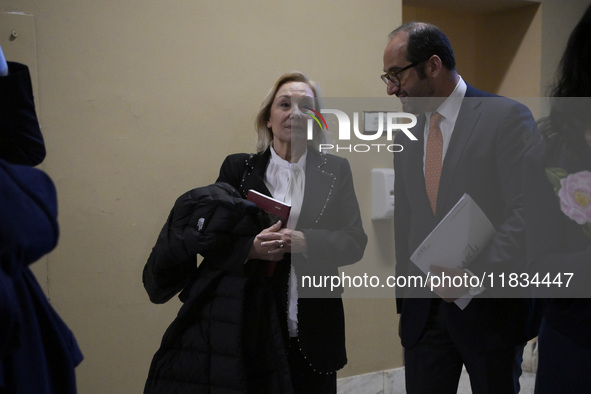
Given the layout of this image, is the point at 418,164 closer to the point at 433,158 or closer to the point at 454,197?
the point at 433,158

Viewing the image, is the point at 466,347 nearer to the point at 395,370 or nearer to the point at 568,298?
the point at 568,298

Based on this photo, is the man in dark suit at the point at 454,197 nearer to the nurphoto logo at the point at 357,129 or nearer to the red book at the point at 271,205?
the nurphoto logo at the point at 357,129

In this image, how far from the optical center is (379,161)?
10.6ft

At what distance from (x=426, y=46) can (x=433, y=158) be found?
15.8 inches

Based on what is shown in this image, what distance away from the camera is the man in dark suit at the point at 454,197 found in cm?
187

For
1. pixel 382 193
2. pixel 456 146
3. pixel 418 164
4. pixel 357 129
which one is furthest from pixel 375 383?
pixel 456 146

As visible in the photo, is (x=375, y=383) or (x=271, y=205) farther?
(x=375, y=383)

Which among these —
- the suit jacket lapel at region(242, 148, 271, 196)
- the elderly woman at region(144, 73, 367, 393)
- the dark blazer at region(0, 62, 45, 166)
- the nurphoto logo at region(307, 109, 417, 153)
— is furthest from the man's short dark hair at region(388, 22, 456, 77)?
the dark blazer at region(0, 62, 45, 166)

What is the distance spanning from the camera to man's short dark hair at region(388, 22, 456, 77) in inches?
81.3

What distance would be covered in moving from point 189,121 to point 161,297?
0.97 m

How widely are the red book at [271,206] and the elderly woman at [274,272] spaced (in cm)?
1

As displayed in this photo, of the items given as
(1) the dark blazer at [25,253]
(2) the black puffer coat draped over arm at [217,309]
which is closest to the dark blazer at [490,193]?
(2) the black puffer coat draped over arm at [217,309]

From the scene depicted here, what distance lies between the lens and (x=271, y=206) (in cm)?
209

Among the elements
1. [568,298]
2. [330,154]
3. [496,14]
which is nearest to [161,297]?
[330,154]
